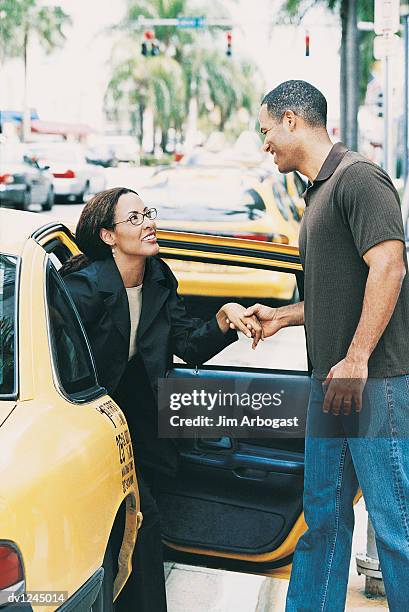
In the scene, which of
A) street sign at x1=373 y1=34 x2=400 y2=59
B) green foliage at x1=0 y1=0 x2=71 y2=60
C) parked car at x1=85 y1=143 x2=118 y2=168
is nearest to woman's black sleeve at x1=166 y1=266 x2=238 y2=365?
street sign at x1=373 y1=34 x2=400 y2=59

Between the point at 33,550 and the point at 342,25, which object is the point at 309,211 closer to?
the point at 33,550

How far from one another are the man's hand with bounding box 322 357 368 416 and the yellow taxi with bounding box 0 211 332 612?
0.64 m

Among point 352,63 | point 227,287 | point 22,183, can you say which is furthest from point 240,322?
point 22,183

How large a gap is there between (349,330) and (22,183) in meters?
23.3

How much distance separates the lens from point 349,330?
3273 mm

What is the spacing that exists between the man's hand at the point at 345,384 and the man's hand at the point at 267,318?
1.99ft

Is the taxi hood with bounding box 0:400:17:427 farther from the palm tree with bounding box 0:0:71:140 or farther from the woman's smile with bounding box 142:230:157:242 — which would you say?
the palm tree with bounding box 0:0:71:140

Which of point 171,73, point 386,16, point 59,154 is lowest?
Answer: point 59,154

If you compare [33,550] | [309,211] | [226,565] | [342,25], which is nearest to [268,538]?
[226,565]

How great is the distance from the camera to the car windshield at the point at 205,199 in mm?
10773

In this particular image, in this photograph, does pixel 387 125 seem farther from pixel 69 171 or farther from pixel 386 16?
pixel 69 171

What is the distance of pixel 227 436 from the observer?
4008 millimetres

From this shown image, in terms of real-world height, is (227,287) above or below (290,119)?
below

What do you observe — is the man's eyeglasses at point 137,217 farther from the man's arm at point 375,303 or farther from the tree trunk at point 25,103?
the tree trunk at point 25,103
